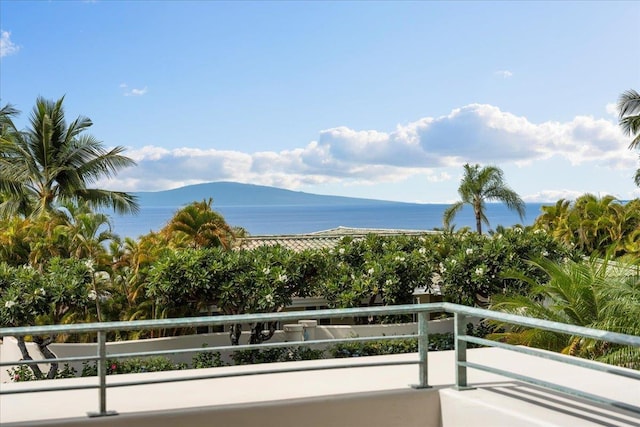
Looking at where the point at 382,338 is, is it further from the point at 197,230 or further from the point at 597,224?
the point at 597,224

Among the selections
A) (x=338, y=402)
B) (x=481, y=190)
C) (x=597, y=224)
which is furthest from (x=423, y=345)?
(x=481, y=190)

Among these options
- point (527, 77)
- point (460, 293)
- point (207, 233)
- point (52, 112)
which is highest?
point (527, 77)

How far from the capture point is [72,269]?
13.9 metres

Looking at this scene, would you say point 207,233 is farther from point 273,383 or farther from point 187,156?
point 187,156

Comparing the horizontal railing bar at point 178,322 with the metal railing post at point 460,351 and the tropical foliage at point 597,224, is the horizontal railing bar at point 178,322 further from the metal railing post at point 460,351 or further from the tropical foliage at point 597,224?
the tropical foliage at point 597,224

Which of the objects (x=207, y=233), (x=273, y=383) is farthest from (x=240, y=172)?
(x=273, y=383)

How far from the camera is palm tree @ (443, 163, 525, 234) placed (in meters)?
39.7

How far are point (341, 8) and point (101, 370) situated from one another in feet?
190

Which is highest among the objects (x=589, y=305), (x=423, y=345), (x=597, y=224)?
(x=597, y=224)

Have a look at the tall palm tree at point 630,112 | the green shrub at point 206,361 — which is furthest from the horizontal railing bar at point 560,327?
the tall palm tree at point 630,112

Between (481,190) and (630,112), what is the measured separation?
347 inches

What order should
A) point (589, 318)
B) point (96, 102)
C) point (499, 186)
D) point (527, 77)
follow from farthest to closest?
point (96, 102) → point (527, 77) → point (499, 186) → point (589, 318)

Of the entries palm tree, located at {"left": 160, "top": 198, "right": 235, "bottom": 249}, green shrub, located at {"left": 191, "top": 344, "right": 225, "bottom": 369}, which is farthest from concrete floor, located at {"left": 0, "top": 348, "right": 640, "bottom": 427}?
palm tree, located at {"left": 160, "top": 198, "right": 235, "bottom": 249}

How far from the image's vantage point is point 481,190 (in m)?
40.0
